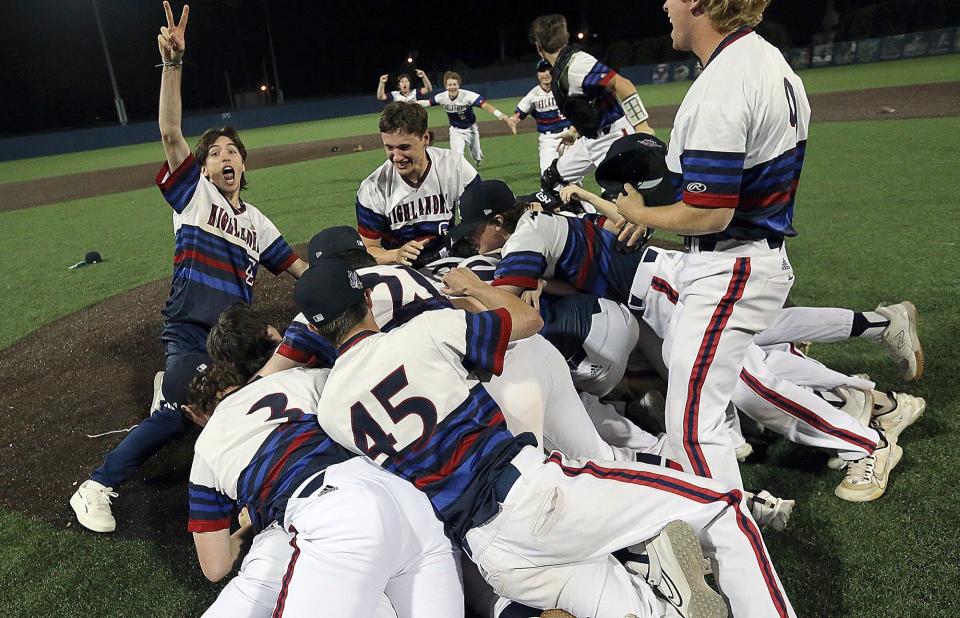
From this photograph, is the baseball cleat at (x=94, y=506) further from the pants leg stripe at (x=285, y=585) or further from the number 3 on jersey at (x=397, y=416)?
the number 3 on jersey at (x=397, y=416)

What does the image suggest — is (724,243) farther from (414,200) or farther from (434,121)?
(434,121)

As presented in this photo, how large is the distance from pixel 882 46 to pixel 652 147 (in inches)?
1299

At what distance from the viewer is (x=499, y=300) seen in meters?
2.89

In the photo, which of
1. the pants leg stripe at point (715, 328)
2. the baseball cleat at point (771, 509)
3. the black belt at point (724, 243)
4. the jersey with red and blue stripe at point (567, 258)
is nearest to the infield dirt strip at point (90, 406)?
the jersey with red and blue stripe at point (567, 258)

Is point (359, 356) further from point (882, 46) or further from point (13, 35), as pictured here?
point (13, 35)

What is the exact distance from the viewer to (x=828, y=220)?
7715mm

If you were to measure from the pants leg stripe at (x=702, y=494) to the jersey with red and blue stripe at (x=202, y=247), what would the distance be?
9.31 ft

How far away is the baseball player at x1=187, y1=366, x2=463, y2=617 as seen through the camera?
6.73 ft

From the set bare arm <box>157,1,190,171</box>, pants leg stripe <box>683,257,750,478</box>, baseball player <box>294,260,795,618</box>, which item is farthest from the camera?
→ bare arm <box>157,1,190,171</box>

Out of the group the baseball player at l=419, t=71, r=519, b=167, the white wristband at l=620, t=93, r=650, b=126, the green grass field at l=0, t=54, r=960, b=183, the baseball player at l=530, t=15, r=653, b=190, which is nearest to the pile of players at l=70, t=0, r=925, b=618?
the white wristband at l=620, t=93, r=650, b=126

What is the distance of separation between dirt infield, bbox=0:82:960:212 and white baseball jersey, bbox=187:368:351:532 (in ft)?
54.4

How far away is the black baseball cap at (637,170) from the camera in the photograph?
2896 mm

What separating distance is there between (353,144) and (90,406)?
1843cm

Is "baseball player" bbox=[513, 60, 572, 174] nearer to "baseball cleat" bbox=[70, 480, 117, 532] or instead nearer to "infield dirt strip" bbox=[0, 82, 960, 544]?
"infield dirt strip" bbox=[0, 82, 960, 544]
